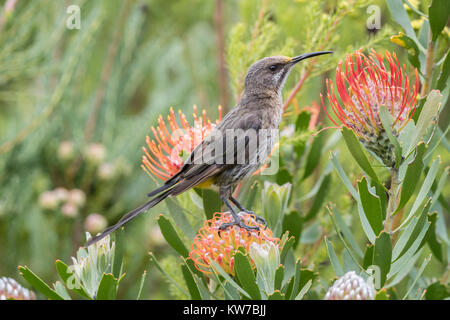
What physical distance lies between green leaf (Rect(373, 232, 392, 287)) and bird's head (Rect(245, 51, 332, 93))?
780mm

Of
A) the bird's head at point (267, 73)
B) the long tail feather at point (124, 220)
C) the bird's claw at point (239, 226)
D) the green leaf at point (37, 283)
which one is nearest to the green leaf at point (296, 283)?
the bird's claw at point (239, 226)

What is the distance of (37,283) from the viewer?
1.05 metres

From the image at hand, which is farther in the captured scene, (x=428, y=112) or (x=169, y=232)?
(x=169, y=232)

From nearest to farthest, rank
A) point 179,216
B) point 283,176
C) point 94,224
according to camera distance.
Answer: point 179,216
point 283,176
point 94,224

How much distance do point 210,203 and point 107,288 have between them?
1.23 feet

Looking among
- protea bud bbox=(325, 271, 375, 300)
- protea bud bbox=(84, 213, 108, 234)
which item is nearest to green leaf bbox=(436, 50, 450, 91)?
protea bud bbox=(325, 271, 375, 300)

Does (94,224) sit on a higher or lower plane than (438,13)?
lower

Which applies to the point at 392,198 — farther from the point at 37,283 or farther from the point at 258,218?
the point at 37,283

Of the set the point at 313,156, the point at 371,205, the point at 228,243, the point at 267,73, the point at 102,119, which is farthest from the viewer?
the point at 102,119

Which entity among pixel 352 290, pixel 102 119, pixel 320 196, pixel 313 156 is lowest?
pixel 352 290

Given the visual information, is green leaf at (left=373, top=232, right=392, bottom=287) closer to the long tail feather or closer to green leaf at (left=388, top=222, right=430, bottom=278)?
green leaf at (left=388, top=222, right=430, bottom=278)

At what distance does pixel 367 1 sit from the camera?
1.43 meters

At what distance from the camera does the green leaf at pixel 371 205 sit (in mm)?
1004

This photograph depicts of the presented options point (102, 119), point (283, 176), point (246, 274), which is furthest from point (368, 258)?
point (102, 119)
